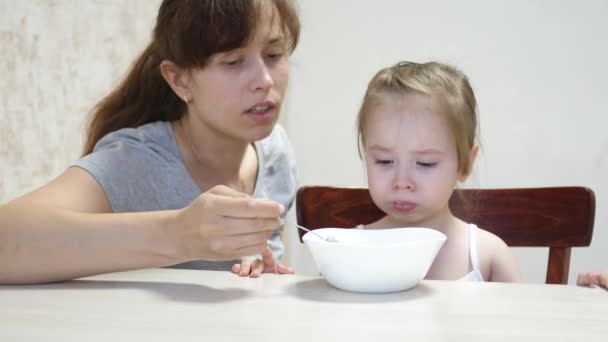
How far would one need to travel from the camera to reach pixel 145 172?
1.26 meters

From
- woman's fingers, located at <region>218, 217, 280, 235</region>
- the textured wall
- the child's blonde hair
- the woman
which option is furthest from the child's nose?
the textured wall

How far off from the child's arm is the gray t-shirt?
0.51m

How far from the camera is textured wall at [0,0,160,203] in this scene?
1650 mm

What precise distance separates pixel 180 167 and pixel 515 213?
30.1 inches

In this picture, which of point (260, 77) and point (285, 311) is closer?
point (285, 311)

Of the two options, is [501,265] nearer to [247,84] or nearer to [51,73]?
[247,84]

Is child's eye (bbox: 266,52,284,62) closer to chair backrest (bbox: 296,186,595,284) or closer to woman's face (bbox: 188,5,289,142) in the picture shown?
woman's face (bbox: 188,5,289,142)

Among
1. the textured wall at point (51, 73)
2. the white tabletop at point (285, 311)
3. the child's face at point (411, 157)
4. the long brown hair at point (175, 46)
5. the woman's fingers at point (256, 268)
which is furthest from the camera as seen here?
the textured wall at point (51, 73)

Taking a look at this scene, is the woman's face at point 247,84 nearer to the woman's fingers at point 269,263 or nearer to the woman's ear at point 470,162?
the woman's fingers at point 269,263

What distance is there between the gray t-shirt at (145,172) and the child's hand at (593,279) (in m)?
0.73

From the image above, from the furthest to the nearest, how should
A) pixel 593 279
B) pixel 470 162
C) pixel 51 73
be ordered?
pixel 51 73 → pixel 470 162 → pixel 593 279

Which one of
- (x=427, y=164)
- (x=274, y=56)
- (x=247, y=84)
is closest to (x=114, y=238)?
(x=247, y=84)

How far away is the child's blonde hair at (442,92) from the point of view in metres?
1.25

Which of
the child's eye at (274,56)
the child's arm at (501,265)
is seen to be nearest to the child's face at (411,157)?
the child's arm at (501,265)
